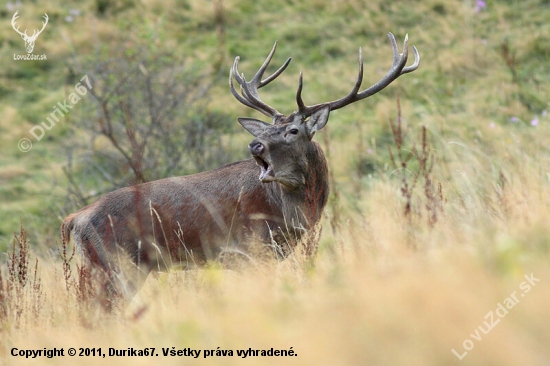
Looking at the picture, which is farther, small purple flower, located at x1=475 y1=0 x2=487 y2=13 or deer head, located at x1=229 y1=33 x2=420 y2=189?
small purple flower, located at x1=475 y1=0 x2=487 y2=13

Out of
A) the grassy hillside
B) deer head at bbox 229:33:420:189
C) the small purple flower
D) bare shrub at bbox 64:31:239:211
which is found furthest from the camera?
the small purple flower

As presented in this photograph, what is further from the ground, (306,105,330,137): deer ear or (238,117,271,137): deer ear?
(238,117,271,137): deer ear

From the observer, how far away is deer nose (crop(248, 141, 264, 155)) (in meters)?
5.70

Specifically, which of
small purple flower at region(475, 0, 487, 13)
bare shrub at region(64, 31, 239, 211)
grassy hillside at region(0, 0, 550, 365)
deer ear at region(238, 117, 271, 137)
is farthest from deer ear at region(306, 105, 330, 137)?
small purple flower at region(475, 0, 487, 13)

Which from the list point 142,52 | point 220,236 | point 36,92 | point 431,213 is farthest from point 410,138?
point 36,92

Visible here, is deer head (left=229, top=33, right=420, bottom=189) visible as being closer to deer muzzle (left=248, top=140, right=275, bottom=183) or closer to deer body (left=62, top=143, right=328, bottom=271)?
deer muzzle (left=248, top=140, right=275, bottom=183)

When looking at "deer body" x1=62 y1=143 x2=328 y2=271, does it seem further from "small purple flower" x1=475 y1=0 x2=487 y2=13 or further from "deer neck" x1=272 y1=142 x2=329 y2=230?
"small purple flower" x1=475 y1=0 x2=487 y2=13

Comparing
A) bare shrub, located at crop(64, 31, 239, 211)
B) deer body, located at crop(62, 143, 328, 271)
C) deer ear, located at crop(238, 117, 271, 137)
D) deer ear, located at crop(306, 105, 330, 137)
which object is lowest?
deer body, located at crop(62, 143, 328, 271)

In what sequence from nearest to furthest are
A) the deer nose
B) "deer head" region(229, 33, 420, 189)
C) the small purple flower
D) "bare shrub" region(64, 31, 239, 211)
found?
the deer nose → "deer head" region(229, 33, 420, 189) → "bare shrub" region(64, 31, 239, 211) → the small purple flower

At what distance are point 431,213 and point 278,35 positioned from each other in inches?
456

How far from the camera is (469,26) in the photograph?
14.7m

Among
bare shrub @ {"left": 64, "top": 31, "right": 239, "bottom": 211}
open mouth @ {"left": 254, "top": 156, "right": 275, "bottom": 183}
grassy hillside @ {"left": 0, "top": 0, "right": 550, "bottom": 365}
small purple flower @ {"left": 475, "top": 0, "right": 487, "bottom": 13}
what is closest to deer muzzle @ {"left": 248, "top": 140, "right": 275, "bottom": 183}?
open mouth @ {"left": 254, "top": 156, "right": 275, "bottom": 183}

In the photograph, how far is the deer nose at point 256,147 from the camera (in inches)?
225

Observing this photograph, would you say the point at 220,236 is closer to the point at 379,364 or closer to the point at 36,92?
the point at 379,364
